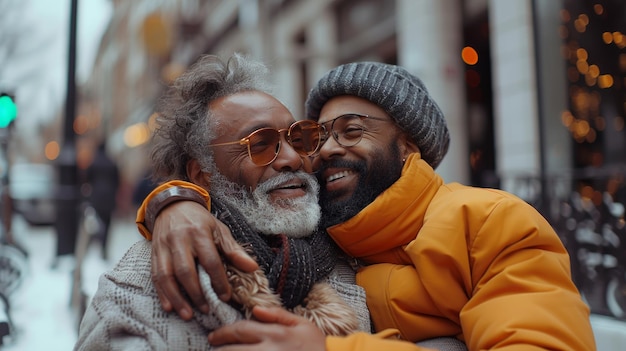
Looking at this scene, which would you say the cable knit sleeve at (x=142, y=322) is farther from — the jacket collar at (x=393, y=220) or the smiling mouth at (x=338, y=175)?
the smiling mouth at (x=338, y=175)

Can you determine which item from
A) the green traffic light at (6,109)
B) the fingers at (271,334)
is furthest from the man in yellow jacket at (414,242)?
the green traffic light at (6,109)

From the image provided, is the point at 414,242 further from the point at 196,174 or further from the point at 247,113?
the point at 196,174

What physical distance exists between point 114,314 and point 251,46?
1993 cm

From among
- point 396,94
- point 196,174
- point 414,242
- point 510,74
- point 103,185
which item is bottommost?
point 103,185

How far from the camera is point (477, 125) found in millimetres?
12492

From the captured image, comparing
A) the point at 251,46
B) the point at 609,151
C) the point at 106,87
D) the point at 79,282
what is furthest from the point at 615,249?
the point at 106,87

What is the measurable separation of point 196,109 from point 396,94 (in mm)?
874

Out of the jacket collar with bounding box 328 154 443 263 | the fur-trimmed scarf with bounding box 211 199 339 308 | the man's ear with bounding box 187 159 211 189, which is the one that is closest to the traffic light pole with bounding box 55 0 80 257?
the man's ear with bounding box 187 159 211 189

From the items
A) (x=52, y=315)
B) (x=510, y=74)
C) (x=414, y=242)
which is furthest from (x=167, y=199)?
(x=510, y=74)

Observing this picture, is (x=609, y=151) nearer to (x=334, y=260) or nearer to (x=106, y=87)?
(x=334, y=260)

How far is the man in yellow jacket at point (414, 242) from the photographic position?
183 centimetres

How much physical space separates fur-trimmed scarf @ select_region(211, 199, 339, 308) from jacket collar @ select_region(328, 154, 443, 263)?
0.15 m

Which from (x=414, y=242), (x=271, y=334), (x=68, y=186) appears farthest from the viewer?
(x=68, y=186)

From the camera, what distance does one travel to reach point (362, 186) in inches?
96.7
